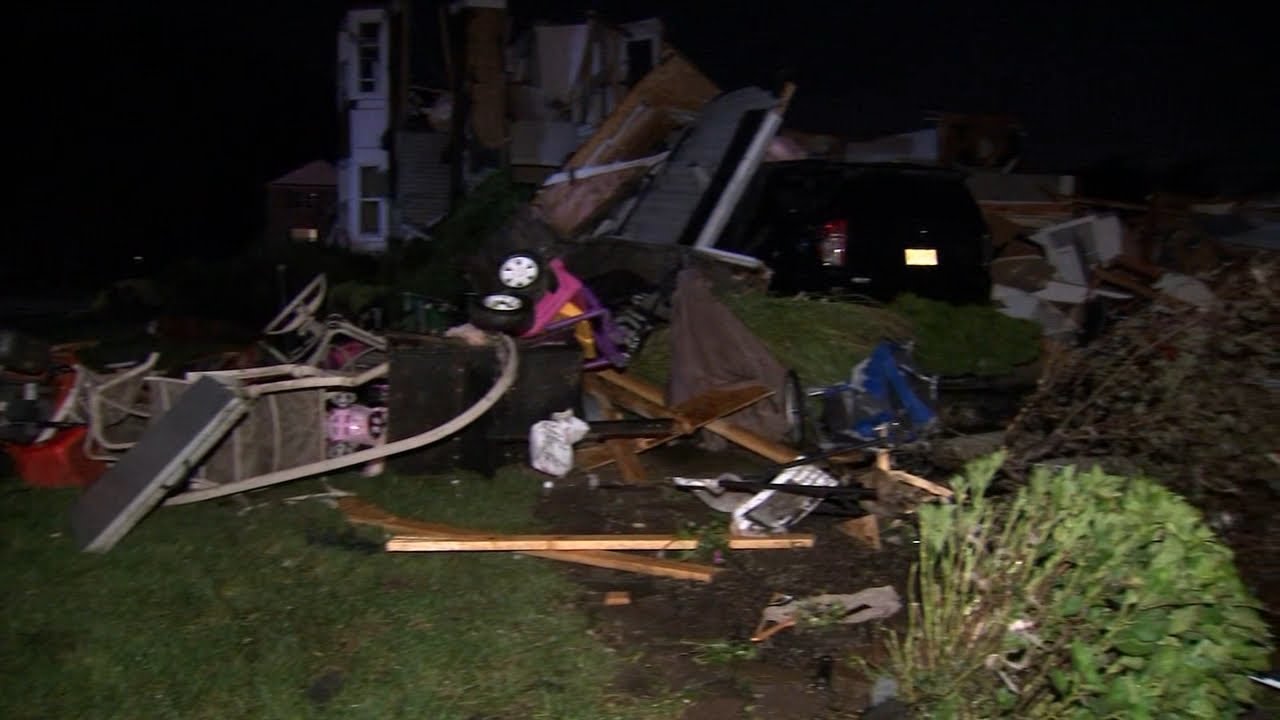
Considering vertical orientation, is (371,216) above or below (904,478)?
below

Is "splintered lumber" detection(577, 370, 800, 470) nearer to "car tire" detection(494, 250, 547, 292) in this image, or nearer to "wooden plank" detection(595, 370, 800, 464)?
"wooden plank" detection(595, 370, 800, 464)

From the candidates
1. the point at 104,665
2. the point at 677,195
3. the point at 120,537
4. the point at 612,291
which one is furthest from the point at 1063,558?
the point at 677,195

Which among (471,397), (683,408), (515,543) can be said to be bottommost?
(515,543)

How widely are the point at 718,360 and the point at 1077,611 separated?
4.68 meters

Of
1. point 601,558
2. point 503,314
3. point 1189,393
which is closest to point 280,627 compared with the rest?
point 601,558

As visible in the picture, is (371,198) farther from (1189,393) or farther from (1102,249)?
(1189,393)

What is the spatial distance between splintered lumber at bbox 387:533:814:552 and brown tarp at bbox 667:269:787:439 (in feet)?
6.15

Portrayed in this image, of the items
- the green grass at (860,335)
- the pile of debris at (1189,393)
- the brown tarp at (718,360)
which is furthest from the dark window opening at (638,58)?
the pile of debris at (1189,393)

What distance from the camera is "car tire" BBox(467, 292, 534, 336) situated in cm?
746

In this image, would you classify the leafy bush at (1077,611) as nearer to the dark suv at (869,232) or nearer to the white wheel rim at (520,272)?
the white wheel rim at (520,272)

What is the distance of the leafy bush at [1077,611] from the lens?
311cm

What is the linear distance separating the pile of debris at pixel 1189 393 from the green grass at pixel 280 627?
8.23 ft

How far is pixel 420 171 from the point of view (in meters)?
26.4

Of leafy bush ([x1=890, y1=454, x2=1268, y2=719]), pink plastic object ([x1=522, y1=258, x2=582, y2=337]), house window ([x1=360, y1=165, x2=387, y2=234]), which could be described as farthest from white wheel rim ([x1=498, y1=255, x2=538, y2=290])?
house window ([x1=360, y1=165, x2=387, y2=234])
